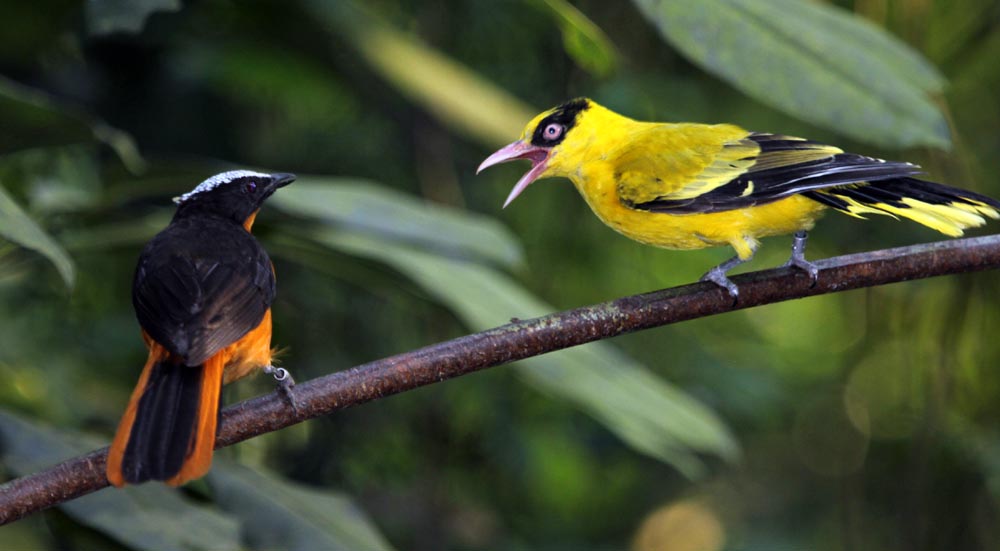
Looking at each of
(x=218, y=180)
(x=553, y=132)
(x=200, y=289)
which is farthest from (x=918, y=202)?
(x=218, y=180)

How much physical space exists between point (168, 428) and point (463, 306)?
1.09m

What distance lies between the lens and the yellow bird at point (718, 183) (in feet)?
6.38

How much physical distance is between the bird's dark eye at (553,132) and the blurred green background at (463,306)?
240 mm

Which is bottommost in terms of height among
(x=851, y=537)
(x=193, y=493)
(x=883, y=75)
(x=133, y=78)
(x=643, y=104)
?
(x=851, y=537)

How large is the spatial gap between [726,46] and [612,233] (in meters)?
2.54

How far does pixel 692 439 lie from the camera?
274cm

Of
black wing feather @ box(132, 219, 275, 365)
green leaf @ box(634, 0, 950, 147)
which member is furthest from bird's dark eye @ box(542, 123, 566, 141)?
black wing feather @ box(132, 219, 275, 365)

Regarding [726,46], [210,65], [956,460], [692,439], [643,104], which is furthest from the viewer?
[956,460]

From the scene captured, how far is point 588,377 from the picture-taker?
285 centimetres

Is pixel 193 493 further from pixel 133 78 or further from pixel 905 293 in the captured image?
pixel 905 293

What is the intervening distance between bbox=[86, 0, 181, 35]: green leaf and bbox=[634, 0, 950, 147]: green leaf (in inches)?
35.9

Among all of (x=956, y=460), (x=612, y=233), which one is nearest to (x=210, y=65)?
(x=612, y=233)

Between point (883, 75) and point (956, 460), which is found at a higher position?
point (883, 75)

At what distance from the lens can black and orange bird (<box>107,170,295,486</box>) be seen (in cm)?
174
